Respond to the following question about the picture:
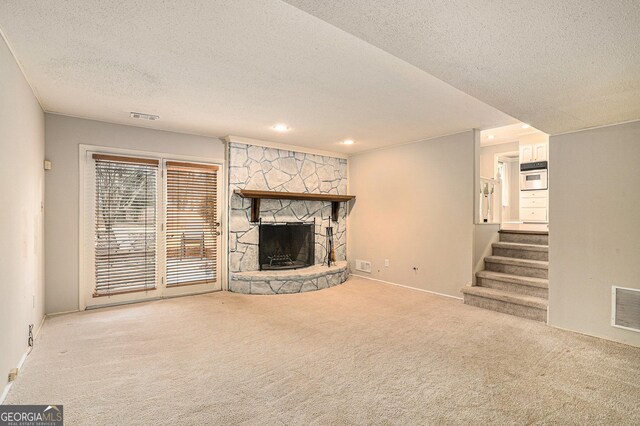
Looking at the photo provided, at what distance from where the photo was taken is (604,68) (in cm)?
204

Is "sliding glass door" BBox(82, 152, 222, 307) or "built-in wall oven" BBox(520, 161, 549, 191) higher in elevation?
"built-in wall oven" BBox(520, 161, 549, 191)

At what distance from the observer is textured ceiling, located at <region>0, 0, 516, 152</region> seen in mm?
2031

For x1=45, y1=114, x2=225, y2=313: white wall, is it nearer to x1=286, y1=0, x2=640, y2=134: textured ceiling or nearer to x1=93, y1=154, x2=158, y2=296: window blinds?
x1=93, y1=154, x2=158, y2=296: window blinds

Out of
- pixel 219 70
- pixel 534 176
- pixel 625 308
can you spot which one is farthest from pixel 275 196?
pixel 534 176

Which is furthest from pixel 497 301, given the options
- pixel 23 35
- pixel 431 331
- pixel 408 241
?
pixel 23 35

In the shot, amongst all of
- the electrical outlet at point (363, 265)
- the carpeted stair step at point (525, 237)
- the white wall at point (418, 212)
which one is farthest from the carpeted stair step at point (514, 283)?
the electrical outlet at point (363, 265)

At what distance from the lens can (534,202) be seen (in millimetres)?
6445

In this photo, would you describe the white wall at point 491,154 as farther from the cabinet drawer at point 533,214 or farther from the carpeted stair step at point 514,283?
the carpeted stair step at point 514,283

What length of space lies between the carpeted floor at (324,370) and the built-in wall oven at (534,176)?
136 inches

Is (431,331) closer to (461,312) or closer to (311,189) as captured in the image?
(461,312)

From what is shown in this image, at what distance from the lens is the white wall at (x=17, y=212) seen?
Result: 225 centimetres

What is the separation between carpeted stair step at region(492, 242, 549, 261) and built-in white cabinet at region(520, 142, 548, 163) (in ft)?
7.42

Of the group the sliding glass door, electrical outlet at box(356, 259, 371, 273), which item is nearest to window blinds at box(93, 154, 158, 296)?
the sliding glass door

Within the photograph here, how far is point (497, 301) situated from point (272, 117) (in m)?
3.82
